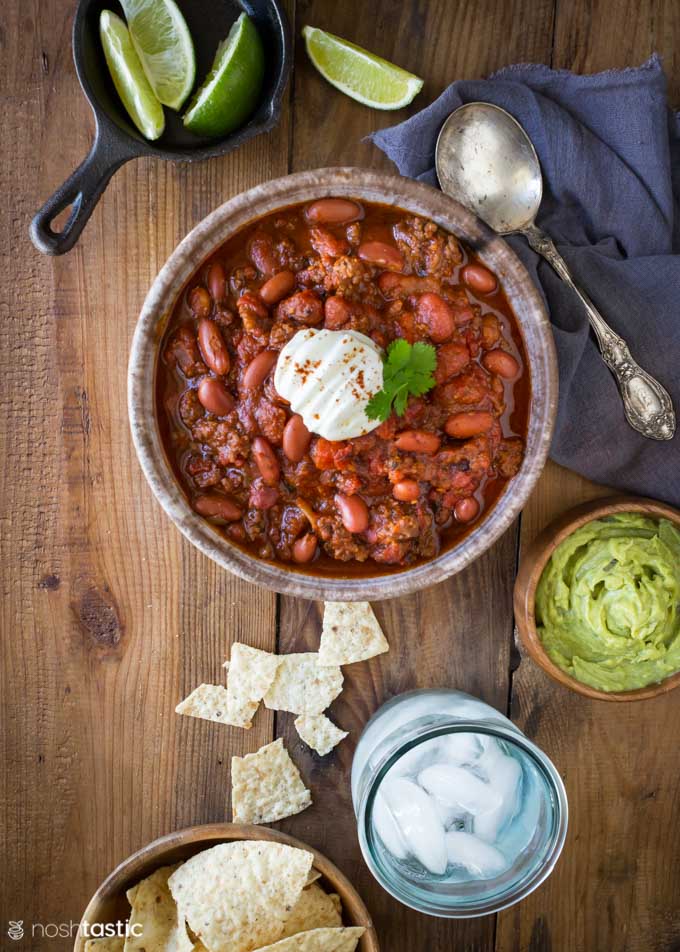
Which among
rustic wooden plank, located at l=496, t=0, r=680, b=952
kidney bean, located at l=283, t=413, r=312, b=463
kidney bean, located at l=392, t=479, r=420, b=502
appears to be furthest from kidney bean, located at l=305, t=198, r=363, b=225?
rustic wooden plank, located at l=496, t=0, r=680, b=952

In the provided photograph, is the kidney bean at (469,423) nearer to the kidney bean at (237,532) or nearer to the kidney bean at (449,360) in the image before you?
the kidney bean at (449,360)

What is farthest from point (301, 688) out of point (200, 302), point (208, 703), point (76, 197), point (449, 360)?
point (76, 197)

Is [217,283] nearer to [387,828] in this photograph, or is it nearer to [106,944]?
[387,828]

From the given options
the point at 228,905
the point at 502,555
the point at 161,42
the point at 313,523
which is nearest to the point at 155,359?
the point at 313,523

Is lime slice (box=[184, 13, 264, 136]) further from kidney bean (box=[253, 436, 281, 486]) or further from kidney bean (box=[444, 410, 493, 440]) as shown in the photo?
kidney bean (box=[444, 410, 493, 440])

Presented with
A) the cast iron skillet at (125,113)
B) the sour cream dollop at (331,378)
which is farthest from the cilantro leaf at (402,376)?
the cast iron skillet at (125,113)

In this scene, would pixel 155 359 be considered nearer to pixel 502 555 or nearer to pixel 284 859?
pixel 502 555
